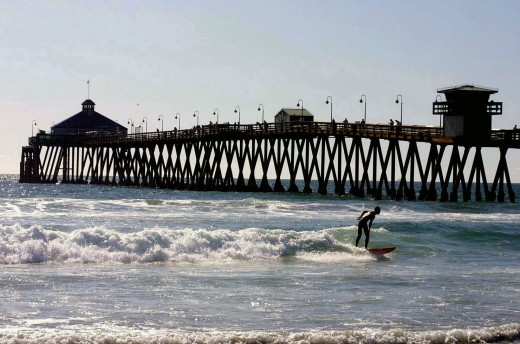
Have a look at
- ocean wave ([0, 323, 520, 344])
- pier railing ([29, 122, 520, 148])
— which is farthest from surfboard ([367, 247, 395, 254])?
pier railing ([29, 122, 520, 148])

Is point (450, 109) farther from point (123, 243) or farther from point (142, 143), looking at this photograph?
point (142, 143)

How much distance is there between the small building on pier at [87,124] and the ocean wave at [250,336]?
9750 cm

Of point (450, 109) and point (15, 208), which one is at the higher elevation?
point (450, 109)

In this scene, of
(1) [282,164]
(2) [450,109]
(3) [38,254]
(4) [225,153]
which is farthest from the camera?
(4) [225,153]

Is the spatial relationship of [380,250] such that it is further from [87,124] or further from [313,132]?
[87,124]

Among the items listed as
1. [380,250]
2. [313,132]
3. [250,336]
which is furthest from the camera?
[313,132]

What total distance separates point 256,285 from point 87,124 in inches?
3878

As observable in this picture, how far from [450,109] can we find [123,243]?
95.2ft

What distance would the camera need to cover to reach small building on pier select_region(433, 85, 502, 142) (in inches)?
1893

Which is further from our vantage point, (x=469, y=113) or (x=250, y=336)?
(x=469, y=113)

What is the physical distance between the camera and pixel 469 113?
48.2 m

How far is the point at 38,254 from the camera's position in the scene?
21.7 metres

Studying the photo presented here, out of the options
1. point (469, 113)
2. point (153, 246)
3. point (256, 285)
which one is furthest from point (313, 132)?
point (256, 285)

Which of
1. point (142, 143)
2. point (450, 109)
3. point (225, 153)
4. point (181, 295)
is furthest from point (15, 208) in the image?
point (142, 143)
